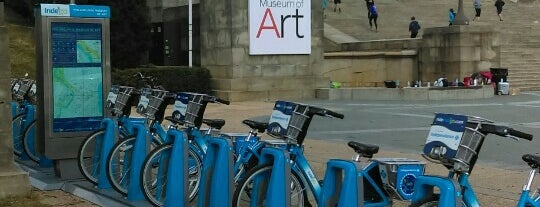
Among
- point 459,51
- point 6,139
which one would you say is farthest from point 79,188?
point 459,51

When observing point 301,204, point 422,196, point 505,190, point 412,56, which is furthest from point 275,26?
point 422,196

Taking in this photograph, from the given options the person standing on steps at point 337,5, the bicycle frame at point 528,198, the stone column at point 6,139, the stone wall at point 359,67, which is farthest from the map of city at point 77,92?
the person standing on steps at point 337,5

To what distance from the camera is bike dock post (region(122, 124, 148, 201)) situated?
666cm

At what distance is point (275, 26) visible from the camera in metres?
20.2

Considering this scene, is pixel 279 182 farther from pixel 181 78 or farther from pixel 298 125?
pixel 181 78

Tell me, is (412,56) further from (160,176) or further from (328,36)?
(160,176)

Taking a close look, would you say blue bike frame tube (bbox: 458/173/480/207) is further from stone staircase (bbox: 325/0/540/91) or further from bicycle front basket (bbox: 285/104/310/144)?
stone staircase (bbox: 325/0/540/91)

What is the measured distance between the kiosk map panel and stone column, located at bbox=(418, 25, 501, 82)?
16.8 m

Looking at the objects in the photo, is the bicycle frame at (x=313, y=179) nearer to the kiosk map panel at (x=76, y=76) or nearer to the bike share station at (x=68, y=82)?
the bike share station at (x=68, y=82)

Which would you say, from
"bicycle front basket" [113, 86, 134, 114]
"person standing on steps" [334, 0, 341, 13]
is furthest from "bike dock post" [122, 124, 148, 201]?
"person standing on steps" [334, 0, 341, 13]

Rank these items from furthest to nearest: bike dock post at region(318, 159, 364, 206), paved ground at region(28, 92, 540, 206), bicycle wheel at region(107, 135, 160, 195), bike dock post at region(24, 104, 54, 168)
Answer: bike dock post at region(24, 104, 54, 168) < paved ground at region(28, 92, 540, 206) < bicycle wheel at region(107, 135, 160, 195) < bike dock post at region(318, 159, 364, 206)

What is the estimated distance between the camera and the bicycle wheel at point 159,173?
20.8 ft

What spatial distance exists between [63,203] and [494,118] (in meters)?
10.2

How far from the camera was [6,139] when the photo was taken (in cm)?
709
